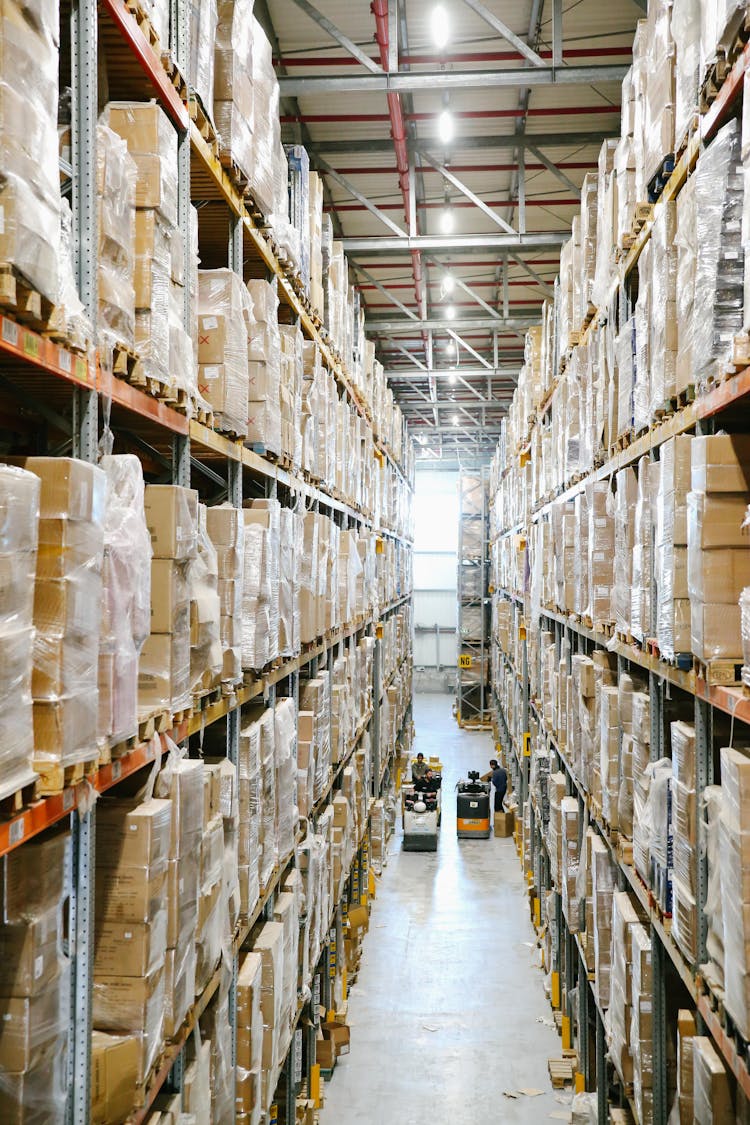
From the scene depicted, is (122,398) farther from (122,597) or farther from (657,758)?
(657,758)

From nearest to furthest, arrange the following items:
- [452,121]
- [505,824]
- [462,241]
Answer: [452,121]
[462,241]
[505,824]

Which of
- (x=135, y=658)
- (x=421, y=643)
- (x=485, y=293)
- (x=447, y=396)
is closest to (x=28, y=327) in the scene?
(x=135, y=658)

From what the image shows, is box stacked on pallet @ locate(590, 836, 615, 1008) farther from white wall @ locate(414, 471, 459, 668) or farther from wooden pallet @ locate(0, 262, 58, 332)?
white wall @ locate(414, 471, 459, 668)

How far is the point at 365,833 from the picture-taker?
11.0 metres

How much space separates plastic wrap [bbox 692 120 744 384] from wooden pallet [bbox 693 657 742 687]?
1058 mm

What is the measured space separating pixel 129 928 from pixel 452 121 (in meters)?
8.38

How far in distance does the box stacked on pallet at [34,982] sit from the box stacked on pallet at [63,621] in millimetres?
314

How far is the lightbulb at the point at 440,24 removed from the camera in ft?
23.4

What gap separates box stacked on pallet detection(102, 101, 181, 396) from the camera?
10.7ft

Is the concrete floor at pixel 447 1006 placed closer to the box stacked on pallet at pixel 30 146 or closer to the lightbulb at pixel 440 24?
the box stacked on pallet at pixel 30 146

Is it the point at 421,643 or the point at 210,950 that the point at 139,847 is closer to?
the point at 210,950

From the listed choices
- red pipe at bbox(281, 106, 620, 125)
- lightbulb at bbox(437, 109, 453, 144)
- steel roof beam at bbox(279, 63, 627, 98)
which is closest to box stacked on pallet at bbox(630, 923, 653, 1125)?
steel roof beam at bbox(279, 63, 627, 98)

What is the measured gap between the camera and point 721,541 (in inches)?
138

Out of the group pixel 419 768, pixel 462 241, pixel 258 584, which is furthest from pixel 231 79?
pixel 419 768
